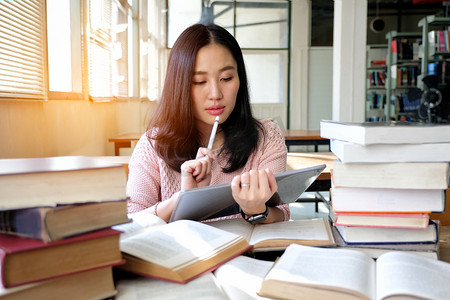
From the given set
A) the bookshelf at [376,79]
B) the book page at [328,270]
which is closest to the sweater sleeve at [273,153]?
the book page at [328,270]

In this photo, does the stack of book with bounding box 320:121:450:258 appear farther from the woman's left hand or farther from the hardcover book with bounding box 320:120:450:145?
the woman's left hand

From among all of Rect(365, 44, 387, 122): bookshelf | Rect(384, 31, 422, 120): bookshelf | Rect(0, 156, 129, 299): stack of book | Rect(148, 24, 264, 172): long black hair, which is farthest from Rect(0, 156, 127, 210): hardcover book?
Rect(365, 44, 387, 122): bookshelf

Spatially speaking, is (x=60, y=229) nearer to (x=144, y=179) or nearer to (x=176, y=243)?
(x=176, y=243)

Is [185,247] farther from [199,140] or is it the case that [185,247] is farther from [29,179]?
[199,140]

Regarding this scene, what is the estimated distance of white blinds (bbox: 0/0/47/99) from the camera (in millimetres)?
1887

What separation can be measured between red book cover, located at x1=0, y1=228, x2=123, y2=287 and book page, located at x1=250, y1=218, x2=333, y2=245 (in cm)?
32

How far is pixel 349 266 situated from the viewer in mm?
620

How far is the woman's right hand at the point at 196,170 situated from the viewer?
1.07m

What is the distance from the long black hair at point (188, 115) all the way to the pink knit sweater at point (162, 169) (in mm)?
27

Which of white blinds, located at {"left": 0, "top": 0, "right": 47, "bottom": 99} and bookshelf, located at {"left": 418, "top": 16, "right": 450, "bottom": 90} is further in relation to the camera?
bookshelf, located at {"left": 418, "top": 16, "right": 450, "bottom": 90}

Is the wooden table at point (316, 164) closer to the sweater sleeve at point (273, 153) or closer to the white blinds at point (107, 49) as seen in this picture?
the sweater sleeve at point (273, 153)

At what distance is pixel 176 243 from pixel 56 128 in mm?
2041

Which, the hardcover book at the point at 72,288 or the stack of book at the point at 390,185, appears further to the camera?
the stack of book at the point at 390,185

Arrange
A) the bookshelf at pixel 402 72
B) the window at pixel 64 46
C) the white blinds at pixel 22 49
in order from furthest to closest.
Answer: the bookshelf at pixel 402 72
the window at pixel 64 46
the white blinds at pixel 22 49
